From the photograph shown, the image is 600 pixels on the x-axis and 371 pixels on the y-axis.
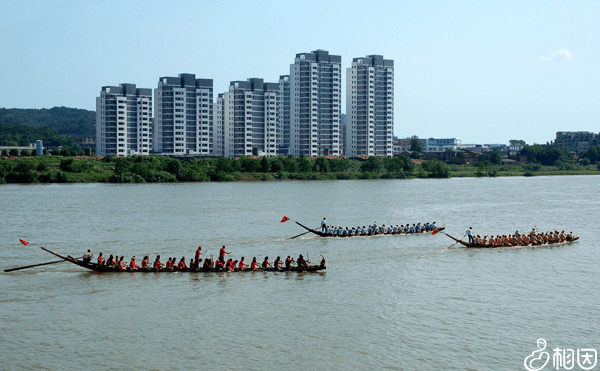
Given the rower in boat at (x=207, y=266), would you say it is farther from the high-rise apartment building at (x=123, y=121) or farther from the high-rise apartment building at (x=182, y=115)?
the high-rise apartment building at (x=123, y=121)

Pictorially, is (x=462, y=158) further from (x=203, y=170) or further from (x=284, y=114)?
(x=203, y=170)

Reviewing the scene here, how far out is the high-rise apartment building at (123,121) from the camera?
153 metres

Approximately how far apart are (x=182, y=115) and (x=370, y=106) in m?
52.5

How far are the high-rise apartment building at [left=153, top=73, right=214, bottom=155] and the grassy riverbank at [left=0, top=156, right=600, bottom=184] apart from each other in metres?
31.3

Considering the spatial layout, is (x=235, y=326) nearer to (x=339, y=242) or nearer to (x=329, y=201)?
(x=339, y=242)

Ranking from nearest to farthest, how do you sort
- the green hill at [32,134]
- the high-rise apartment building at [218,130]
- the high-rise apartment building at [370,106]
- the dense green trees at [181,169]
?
the dense green trees at [181,169]
the high-rise apartment building at [218,130]
the high-rise apartment building at [370,106]
the green hill at [32,134]

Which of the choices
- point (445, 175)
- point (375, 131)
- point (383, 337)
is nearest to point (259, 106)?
point (375, 131)


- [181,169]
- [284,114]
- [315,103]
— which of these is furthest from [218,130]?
[181,169]

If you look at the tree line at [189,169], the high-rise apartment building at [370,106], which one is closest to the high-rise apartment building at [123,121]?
the tree line at [189,169]

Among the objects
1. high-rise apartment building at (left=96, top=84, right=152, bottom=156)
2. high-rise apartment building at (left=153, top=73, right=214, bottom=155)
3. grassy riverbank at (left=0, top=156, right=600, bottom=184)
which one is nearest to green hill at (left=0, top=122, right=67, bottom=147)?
high-rise apartment building at (left=96, top=84, right=152, bottom=156)

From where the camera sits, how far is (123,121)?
6043 inches

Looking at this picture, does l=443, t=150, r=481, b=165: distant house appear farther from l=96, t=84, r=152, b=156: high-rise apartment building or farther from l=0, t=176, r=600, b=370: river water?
l=0, t=176, r=600, b=370: river water

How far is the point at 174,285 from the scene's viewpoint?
94.8 ft

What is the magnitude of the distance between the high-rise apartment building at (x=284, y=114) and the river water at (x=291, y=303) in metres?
127
